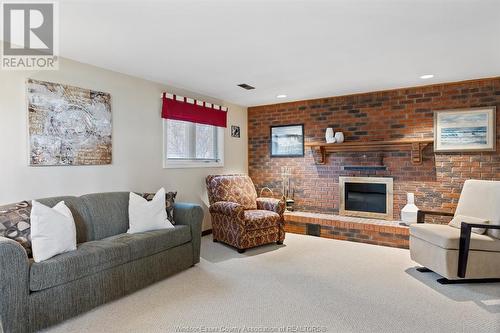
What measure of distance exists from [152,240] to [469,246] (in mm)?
3042

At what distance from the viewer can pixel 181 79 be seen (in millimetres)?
3941

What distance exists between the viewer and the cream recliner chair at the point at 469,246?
9.50 ft

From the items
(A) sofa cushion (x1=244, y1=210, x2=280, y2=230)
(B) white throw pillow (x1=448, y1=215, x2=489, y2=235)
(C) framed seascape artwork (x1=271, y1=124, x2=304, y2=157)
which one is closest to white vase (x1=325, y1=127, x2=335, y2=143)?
(C) framed seascape artwork (x1=271, y1=124, x2=304, y2=157)

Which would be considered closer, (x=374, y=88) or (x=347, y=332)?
(x=347, y=332)

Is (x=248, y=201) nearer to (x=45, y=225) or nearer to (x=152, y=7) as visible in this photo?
(x=45, y=225)

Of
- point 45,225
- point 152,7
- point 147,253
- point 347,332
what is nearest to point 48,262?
point 45,225

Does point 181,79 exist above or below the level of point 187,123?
above

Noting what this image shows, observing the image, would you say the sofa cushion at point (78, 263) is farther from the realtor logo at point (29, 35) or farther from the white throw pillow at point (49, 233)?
the realtor logo at point (29, 35)

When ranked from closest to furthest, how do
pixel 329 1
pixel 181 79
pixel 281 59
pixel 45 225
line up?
pixel 329 1 < pixel 45 225 < pixel 281 59 < pixel 181 79

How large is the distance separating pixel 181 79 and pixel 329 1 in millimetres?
2407

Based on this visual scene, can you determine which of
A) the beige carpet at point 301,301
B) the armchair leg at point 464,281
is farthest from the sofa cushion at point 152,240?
the armchair leg at point 464,281

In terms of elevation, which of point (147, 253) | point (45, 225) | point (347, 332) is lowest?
point (347, 332)

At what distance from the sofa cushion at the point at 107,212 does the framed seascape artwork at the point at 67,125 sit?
1.41 feet

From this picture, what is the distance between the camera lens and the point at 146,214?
125 inches
